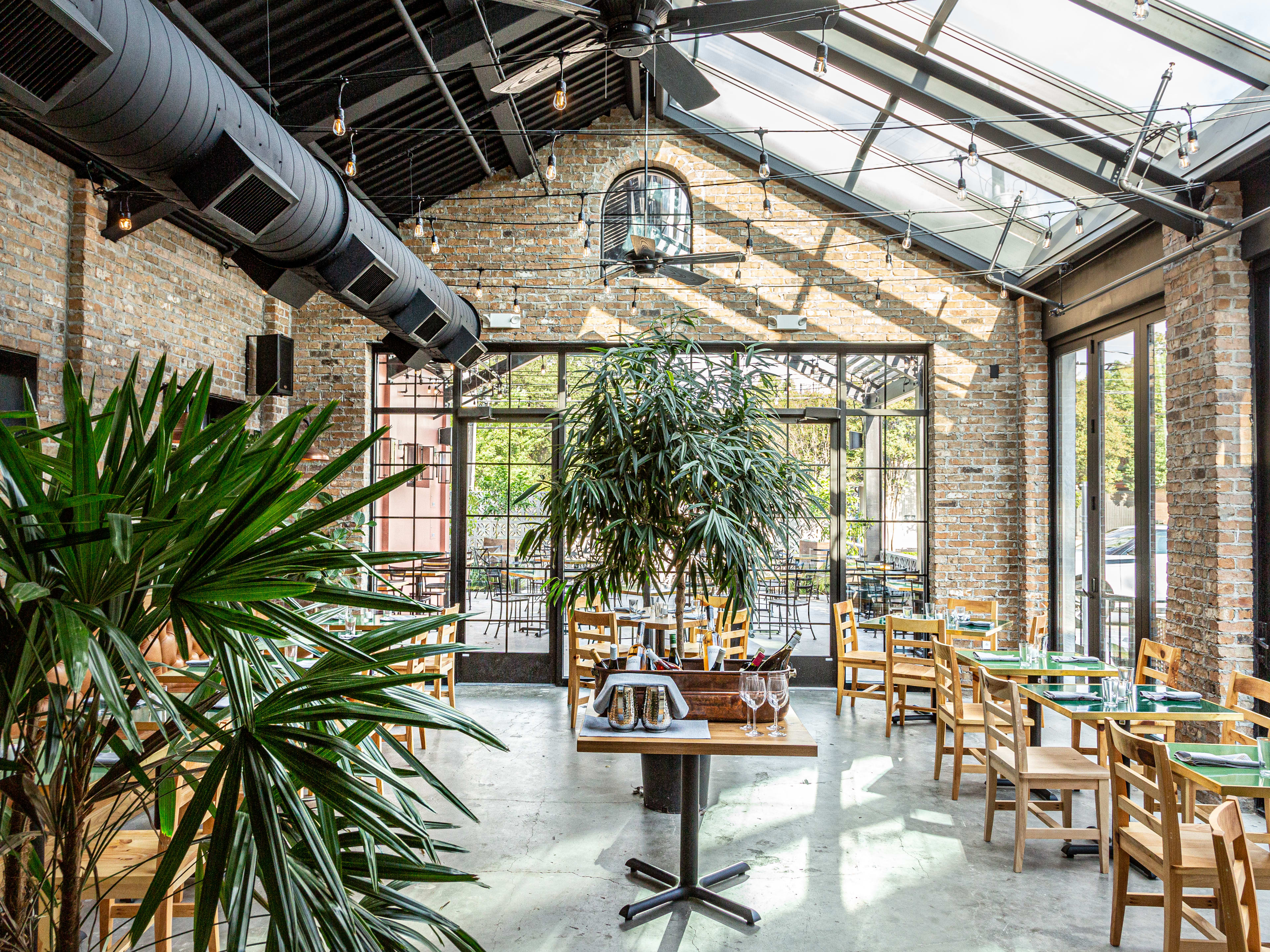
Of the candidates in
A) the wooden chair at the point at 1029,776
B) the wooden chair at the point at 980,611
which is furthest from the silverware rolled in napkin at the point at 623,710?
the wooden chair at the point at 980,611

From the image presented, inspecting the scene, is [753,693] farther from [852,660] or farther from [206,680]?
[852,660]

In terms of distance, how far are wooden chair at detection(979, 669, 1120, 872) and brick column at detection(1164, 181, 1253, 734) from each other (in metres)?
1.34

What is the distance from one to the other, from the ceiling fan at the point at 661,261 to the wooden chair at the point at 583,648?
2605mm

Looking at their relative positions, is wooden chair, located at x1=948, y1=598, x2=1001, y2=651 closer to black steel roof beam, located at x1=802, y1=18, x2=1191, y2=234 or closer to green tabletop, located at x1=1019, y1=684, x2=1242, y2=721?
green tabletop, located at x1=1019, y1=684, x2=1242, y2=721

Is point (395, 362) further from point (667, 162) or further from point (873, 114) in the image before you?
point (873, 114)

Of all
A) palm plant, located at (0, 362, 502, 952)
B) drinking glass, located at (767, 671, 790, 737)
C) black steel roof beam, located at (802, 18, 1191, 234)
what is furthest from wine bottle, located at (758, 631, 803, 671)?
black steel roof beam, located at (802, 18, 1191, 234)

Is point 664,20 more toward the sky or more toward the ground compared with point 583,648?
more toward the sky

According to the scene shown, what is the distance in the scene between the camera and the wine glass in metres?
3.63

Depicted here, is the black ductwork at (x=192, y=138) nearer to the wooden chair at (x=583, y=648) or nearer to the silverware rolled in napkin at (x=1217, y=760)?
the wooden chair at (x=583, y=648)

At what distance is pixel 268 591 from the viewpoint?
1531 mm

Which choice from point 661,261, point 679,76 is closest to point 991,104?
point 661,261

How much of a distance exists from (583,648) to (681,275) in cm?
314

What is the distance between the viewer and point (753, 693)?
3.63m

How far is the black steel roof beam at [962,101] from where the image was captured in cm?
610
